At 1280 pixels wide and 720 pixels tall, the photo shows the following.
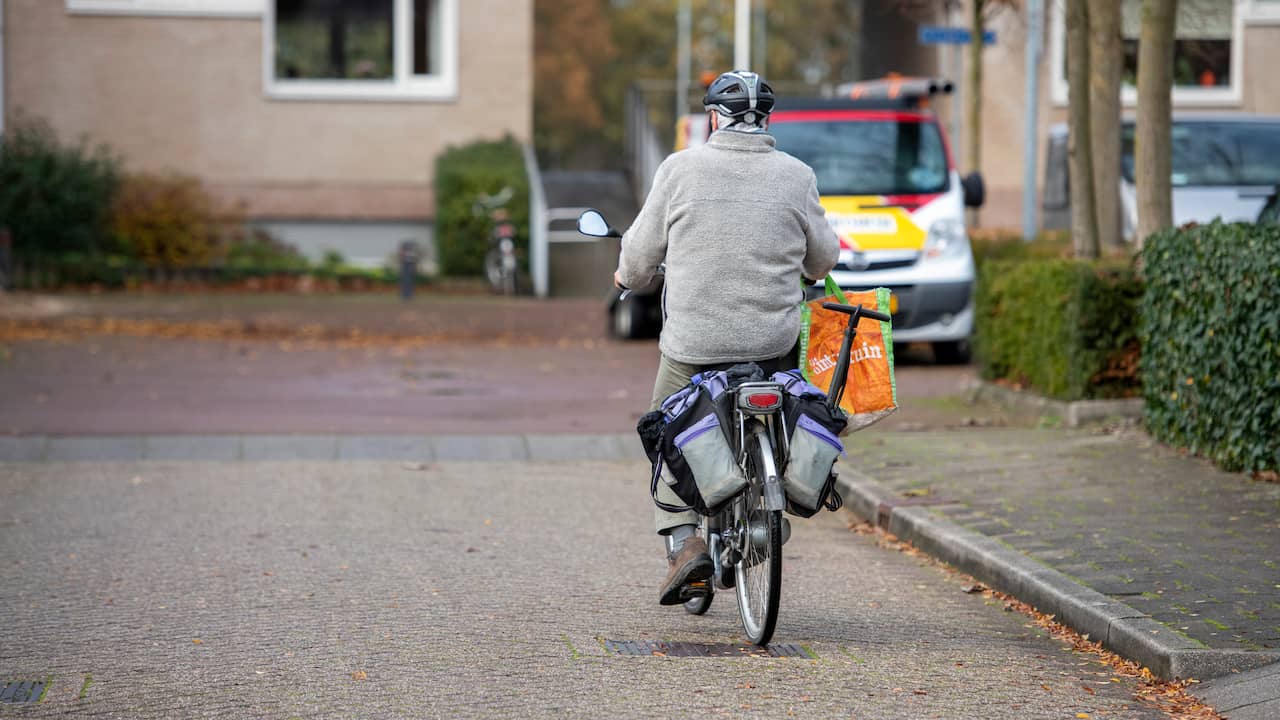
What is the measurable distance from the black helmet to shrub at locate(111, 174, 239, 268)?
65.2 ft

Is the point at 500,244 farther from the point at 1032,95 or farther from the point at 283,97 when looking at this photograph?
the point at 1032,95

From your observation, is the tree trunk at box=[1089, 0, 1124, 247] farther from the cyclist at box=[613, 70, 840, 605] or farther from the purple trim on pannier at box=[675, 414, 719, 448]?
the purple trim on pannier at box=[675, 414, 719, 448]

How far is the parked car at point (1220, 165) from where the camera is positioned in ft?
57.8

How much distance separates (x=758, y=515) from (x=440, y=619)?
1.27m

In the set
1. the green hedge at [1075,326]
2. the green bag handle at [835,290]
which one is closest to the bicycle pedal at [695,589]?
the green bag handle at [835,290]

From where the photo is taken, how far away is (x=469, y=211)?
24.9m

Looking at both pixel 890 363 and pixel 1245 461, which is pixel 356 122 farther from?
pixel 890 363

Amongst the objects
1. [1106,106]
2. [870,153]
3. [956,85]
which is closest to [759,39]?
[956,85]

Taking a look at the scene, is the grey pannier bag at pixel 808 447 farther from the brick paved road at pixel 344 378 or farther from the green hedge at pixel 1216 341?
the brick paved road at pixel 344 378

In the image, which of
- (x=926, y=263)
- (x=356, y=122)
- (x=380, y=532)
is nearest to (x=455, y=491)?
(x=380, y=532)

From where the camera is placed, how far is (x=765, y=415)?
5738 millimetres

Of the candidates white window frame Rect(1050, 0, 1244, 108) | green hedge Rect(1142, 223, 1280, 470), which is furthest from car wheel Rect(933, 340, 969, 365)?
white window frame Rect(1050, 0, 1244, 108)

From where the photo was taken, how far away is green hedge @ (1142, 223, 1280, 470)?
8.26 meters

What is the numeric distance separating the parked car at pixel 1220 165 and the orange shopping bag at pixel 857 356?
11994mm
